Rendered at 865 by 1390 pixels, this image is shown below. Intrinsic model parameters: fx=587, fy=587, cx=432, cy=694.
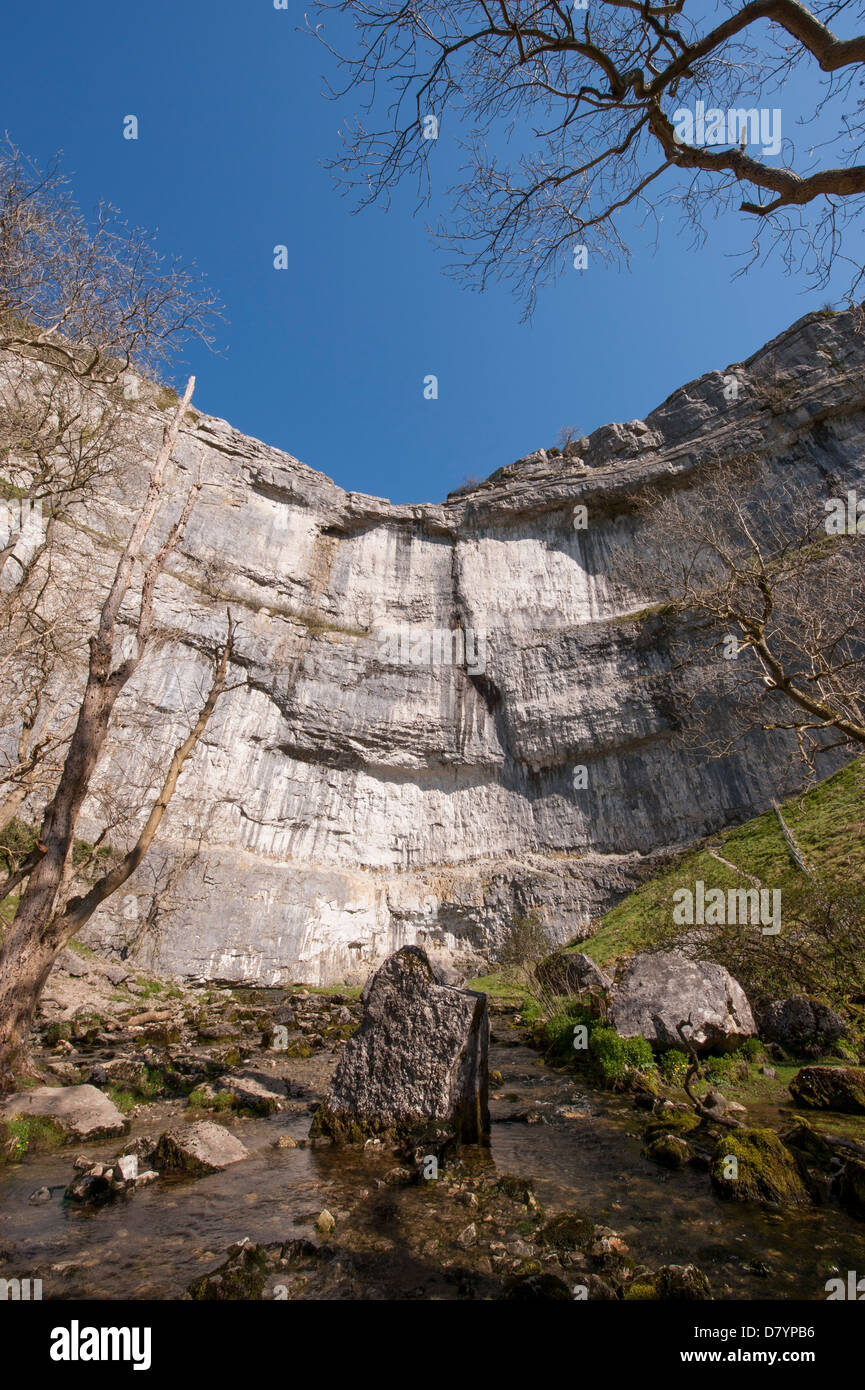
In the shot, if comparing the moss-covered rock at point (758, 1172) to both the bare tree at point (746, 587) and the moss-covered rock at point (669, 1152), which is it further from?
the bare tree at point (746, 587)

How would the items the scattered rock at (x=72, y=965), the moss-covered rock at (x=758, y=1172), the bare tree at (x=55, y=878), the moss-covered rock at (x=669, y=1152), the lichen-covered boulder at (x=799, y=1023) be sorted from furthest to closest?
1. the scattered rock at (x=72, y=965)
2. the lichen-covered boulder at (x=799, y=1023)
3. the bare tree at (x=55, y=878)
4. the moss-covered rock at (x=669, y=1152)
5. the moss-covered rock at (x=758, y=1172)

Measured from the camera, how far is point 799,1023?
26.6 feet

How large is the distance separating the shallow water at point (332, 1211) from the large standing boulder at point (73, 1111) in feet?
0.83

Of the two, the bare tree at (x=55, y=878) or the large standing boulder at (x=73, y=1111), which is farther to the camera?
the bare tree at (x=55, y=878)

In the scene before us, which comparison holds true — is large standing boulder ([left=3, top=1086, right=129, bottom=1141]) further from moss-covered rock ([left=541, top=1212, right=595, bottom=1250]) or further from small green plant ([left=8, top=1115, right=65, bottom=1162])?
moss-covered rock ([left=541, top=1212, right=595, bottom=1250])

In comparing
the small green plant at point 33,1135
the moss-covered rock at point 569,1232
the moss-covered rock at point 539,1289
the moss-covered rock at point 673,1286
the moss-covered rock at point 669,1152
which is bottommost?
the small green plant at point 33,1135

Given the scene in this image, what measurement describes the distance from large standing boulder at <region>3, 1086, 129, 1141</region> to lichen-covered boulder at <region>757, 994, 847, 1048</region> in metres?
8.30

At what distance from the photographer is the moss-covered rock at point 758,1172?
4250mm

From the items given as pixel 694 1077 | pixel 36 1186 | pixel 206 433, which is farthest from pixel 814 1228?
pixel 206 433

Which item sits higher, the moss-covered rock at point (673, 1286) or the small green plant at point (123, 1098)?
the moss-covered rock at point (673, 1286)

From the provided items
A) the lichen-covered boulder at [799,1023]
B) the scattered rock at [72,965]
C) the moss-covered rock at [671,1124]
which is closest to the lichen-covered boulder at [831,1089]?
the moss-covered rock at [671,1124]

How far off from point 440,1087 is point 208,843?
75.0 ft

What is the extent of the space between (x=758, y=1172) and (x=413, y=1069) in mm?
3141
